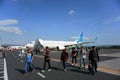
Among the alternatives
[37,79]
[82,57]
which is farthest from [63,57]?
[37,79]

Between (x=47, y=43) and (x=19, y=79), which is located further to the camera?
(x=47, y=43)

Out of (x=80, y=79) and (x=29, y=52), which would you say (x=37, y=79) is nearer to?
(x=80, y=79)

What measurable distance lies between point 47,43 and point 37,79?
64851 mm

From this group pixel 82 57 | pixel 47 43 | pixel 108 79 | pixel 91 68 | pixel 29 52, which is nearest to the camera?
pixel 108 79

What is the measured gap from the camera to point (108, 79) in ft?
37.4

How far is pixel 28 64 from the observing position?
15070 millimetres

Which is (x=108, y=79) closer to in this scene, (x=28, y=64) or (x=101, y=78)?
(x=101, y=78)

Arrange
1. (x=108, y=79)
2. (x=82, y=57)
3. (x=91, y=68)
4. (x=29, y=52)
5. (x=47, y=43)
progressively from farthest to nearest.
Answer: (x=47, y=43) < (x=82, y=57) < (x=29, y=52) < (x=91, y=68) < (x=108, y=79)

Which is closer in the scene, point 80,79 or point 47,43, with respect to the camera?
point 80,79

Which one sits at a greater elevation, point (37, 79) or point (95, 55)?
point (95, 55)

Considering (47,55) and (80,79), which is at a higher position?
(47,55)

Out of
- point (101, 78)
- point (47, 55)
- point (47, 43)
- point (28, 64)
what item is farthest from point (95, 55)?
point (47, 43)

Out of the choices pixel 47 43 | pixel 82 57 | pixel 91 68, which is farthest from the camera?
pixel 47 43

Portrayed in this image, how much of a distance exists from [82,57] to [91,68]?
13.3ft
